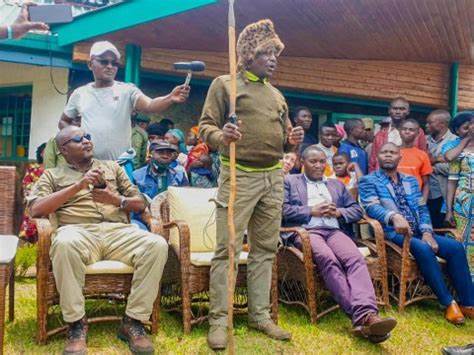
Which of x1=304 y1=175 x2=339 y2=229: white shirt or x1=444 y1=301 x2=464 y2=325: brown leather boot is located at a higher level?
x1=304 y1=175 x2=339 y2=229: white shirt

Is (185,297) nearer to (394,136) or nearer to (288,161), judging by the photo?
(288,161)

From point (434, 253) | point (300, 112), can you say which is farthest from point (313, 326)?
point (300, 112)

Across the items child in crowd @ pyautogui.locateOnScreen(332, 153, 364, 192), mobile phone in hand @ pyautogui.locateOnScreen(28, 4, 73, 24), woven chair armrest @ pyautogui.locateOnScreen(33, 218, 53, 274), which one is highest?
mobile phone in hand @ pyautogui.locateOnScreen(28, 4, 73, 24)

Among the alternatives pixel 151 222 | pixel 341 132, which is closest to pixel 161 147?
pixel 151 222

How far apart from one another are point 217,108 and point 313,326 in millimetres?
1834

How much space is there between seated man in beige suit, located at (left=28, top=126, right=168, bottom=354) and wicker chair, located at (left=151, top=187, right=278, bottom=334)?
240 millimetres

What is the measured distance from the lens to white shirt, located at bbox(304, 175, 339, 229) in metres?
4.63

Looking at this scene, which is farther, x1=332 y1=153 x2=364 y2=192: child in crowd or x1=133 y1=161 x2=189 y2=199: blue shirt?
x1=332 y1=153 x2=364 y2=192: child in crowd

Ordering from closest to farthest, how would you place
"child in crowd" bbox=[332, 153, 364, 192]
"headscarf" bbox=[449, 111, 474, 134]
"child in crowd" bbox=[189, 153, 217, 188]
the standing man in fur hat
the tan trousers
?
1. the tan trousers
2. the standing man in fur hat
3. "headscarf" bbox=[449, 111, 474, 134]
4. "child in crowd" bbox=[189, 153, 217, 188]
5. "child in crowd" bbox=[332, 153, 364, 192]

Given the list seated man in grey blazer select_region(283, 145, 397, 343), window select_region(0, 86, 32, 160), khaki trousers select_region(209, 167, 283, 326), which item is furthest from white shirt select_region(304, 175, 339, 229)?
window select_region(0, 86, 32, 160)

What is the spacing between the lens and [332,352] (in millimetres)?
3740

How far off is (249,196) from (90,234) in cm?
112

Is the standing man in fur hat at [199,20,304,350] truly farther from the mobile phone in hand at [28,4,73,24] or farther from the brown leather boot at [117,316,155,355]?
the mobile phone in hand at [28,4,73,24]

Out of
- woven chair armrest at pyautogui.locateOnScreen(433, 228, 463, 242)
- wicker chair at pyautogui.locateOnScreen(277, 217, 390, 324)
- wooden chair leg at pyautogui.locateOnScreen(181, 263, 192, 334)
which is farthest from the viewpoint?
woven chair armrest at pyautogui.locateOnScreen(433, 228, 463, 242)
